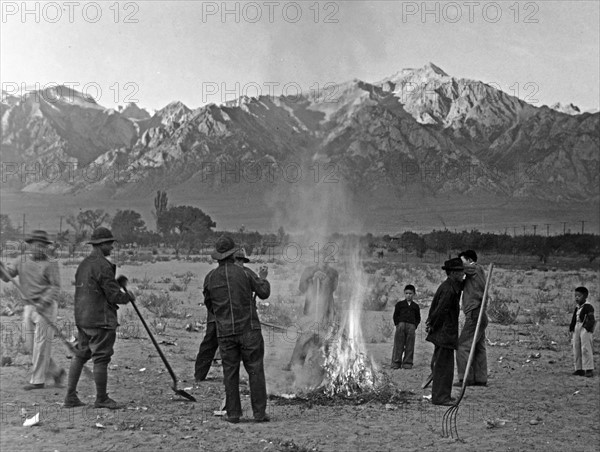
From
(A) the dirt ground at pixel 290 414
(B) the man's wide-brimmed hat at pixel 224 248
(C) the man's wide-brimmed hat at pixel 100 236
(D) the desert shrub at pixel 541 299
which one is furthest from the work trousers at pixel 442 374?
(D) the desert shrub at pixel 541 299

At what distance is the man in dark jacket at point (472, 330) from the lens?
33.3ft

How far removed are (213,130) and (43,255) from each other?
4929 inches

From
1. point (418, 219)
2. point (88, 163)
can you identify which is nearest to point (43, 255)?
point (418, 219)

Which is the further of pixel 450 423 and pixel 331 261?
pixel 331 261

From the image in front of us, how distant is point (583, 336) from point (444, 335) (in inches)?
132

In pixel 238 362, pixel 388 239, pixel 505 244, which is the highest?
pixel 388 239

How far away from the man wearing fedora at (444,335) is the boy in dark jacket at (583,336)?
10.5ft

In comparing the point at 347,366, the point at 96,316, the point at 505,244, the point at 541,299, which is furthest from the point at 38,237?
the point at 505,244

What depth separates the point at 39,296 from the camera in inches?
355

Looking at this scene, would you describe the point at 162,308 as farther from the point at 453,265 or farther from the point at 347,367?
the point at 453,265

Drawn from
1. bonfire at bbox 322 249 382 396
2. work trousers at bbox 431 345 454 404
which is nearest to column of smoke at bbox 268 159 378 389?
bonfire at bbox 322 249 382 396

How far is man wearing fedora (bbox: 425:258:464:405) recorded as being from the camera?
29.1ft

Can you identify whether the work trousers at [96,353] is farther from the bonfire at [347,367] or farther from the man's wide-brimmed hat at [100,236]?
the bonfire at [347,367]

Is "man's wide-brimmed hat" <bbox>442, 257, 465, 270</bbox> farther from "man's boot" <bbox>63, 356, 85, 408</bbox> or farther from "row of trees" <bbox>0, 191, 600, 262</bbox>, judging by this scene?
"row of trees" <bbox>0, 191, 600, 262</bbox>
